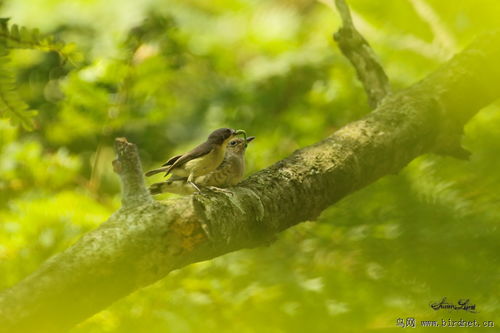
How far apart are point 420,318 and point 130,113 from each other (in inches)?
73.0

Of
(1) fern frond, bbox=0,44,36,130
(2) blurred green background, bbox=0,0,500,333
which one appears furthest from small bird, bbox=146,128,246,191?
(1) fern frond, bbox=0,44,36,130

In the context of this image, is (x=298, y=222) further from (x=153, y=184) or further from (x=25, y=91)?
(x=25, y=91)

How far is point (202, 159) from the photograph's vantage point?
2893 millimetres

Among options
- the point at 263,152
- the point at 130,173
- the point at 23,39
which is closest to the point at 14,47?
the point at 23,39

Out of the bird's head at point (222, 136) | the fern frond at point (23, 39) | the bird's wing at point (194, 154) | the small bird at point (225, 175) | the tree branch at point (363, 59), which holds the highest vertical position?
the tree branch at point (363, 59)

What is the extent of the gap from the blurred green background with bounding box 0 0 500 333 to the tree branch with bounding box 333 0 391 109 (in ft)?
0.37

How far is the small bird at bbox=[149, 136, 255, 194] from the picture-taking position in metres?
2.72

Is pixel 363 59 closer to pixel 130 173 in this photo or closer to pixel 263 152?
pixel 263 152

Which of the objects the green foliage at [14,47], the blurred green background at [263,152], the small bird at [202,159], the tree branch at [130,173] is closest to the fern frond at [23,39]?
the green foliage at [14,47]

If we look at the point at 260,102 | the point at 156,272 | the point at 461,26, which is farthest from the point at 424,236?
the point at 260,102

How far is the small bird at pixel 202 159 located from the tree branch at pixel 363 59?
0.73 metres

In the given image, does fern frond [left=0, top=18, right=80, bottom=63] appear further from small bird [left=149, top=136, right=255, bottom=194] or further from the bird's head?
the bird's head

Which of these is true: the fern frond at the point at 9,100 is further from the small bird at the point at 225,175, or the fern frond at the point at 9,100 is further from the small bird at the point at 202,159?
the small bird at the point at 202,159

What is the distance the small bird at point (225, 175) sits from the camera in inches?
107
